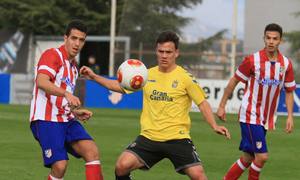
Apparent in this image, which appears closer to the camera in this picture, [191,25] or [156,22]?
[156,22]

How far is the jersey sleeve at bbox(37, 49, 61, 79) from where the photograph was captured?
26.7ft

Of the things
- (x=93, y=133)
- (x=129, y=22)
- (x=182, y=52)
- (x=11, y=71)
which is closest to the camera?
(x=93, y=133)

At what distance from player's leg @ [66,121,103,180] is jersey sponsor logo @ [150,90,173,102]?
0.87m

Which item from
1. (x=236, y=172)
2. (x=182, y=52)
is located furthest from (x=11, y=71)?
(x=236, y=172)

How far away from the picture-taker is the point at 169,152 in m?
8.32

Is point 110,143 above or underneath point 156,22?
underneath

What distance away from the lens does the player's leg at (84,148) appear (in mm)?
8445

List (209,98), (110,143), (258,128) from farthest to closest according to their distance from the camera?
(209,98), (110,143), (258,128)

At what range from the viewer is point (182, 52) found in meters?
33.0

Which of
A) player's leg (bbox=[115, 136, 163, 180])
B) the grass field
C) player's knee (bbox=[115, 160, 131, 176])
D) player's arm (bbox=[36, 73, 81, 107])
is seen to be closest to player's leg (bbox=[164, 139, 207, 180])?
player's leg (bbox=[115, 136, 163, 180])

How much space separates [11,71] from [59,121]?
39.0 metres

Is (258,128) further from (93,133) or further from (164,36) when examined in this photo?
(93,133)

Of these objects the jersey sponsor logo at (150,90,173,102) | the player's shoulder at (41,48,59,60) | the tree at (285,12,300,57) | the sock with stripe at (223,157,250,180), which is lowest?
the sock with stripe at (223,157,250,180)

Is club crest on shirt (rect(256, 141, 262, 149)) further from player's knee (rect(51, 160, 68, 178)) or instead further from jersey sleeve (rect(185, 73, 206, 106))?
player's knee (rect(51, 160, 68, 178))
